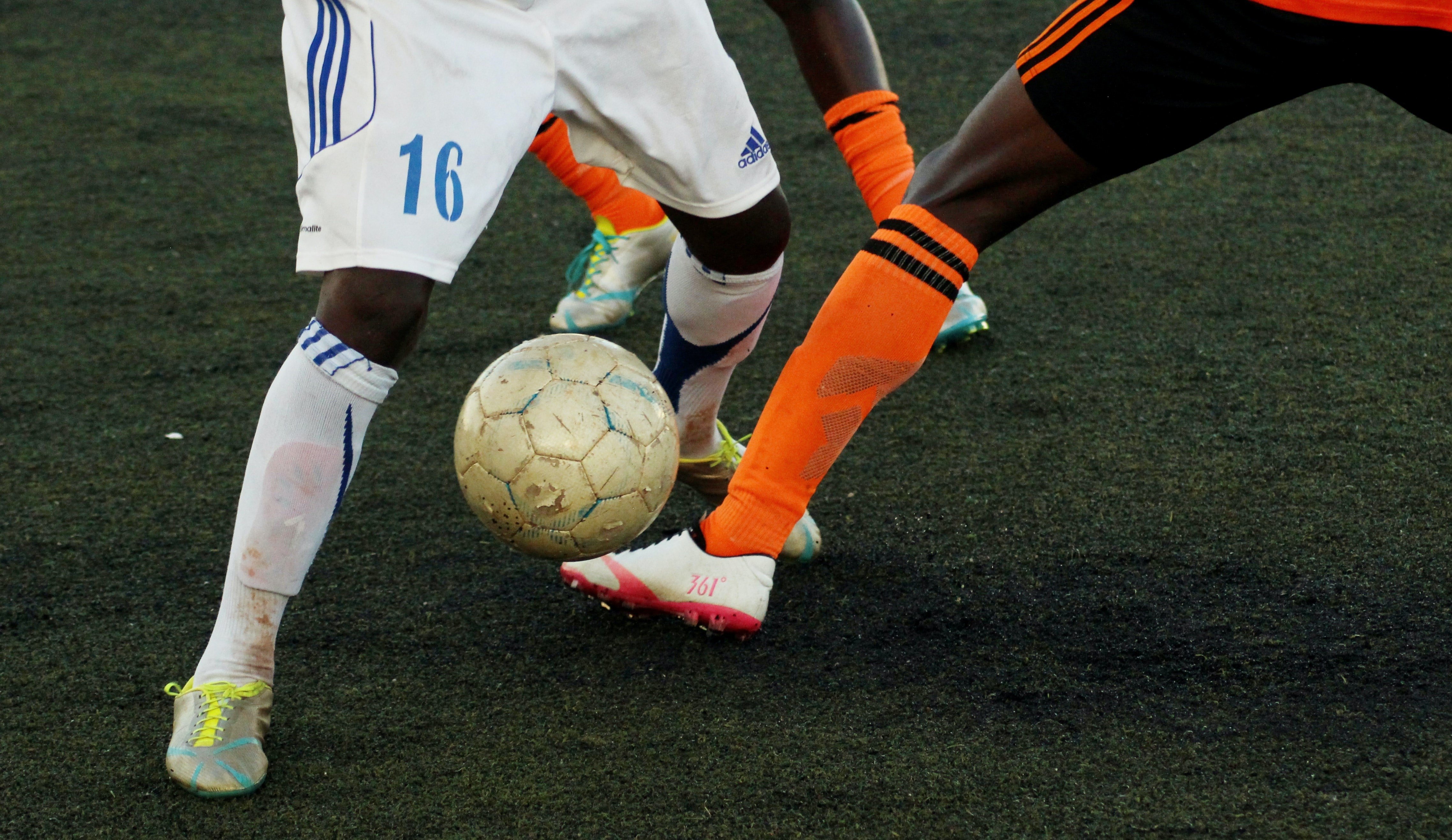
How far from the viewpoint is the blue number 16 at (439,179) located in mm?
1759

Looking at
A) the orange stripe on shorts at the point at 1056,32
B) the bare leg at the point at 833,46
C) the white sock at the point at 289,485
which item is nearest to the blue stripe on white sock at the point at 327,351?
the white sock at the point at 289,485

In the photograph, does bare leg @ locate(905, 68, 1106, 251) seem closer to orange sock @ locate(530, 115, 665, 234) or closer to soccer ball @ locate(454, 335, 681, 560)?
soccer ball @ locate(454, 335, 681, 560)

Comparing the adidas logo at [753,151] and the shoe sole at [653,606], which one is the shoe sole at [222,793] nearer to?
the shoe sole at [653,606]

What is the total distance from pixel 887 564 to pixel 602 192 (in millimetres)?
1468

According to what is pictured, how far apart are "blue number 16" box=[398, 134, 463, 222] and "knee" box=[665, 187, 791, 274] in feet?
1.56

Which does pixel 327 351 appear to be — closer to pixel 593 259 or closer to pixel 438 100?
pixel 438 100

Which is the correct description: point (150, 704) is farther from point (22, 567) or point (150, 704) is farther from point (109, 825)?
point (22, 567)

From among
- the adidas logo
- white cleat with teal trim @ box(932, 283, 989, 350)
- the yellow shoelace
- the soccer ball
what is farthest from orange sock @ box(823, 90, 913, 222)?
the yellow shoelace

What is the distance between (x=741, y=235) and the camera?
7.18ft

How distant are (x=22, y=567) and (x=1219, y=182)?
11.0 feet

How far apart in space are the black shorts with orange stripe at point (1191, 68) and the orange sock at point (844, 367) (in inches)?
10.2

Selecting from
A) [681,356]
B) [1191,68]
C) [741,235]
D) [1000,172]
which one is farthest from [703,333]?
[1191,68]

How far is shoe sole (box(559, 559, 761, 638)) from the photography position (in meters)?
2.20

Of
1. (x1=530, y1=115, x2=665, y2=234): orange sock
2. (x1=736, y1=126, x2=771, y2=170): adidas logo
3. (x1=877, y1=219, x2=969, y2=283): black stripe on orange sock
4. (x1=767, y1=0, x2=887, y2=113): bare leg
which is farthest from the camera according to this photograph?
(x1=530, y1=115, x2=665, y2=234): orange sock
